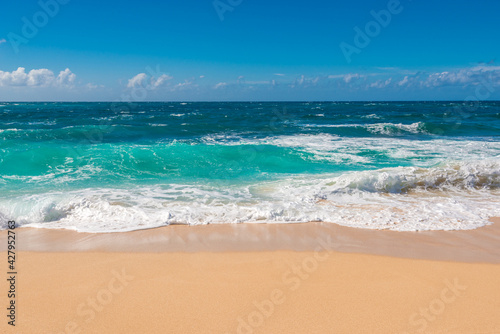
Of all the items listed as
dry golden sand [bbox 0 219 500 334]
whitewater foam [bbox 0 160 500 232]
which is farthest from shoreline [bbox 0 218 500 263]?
whitewater foam [bbox 0 160 500 232]

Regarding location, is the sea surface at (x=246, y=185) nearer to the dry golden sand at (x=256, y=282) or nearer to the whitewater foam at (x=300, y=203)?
the whitewater foam at (x=300, y=203)

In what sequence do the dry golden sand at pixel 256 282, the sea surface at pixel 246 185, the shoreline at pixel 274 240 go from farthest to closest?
the sea surface at pixel 246 185 < the shoreline at pixel 274 240 < the dry golden sand at pixel 256 282

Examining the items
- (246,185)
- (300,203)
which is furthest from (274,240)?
(246,185)

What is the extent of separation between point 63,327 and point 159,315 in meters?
0.85

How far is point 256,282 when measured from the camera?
138 inches

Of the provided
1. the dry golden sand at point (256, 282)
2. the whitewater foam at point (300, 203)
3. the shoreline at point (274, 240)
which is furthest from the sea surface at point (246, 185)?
the dry golden sand at point (256, 282)

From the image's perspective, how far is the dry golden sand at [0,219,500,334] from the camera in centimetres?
285

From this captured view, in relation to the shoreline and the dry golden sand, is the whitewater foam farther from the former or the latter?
the dry golden sand

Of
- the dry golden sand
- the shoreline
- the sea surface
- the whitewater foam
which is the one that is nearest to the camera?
the dry golden sand

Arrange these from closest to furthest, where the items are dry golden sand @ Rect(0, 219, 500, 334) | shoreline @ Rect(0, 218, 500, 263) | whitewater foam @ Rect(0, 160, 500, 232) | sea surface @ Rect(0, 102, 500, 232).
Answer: dry golden sand @ Rect(0, 219, 500, 334) < shoreline @ Rect(0, 218, 500, 263) < whitewater foam @ Rect(0, 160, 500, 232) < sea surface @ Rect(0, 102, 500, 232)

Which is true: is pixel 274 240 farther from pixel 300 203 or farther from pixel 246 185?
pixel 246 185

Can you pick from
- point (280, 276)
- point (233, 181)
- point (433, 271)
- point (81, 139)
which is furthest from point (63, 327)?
point (81, 139)

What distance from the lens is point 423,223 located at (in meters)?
5.47

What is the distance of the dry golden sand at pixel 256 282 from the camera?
285cm
